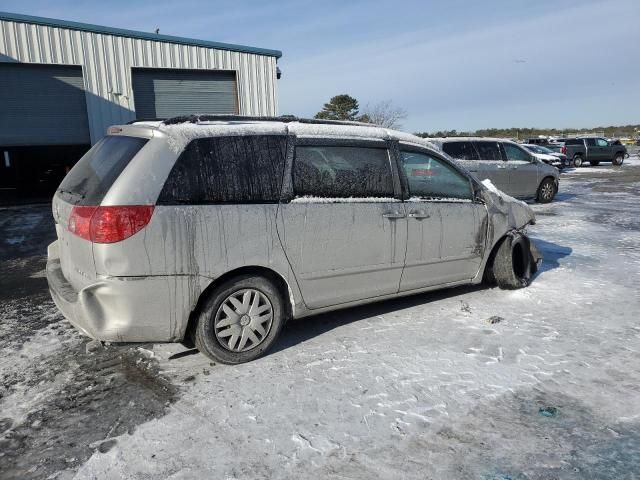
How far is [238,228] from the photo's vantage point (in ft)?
11.3

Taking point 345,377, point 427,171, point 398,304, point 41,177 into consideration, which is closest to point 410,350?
point 345,377

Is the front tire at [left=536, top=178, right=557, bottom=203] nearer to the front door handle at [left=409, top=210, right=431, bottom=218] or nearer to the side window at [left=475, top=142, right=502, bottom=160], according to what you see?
the side window at [left=475, top=142, right=502, bottom=160]

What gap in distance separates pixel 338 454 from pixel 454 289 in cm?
325

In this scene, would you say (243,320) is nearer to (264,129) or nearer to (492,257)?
(264,129)

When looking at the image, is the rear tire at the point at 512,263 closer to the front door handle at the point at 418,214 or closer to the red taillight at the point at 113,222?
the front door handle at the point at 418,214

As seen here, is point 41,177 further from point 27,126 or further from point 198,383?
point 198,383

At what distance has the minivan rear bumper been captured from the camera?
10.4 feet

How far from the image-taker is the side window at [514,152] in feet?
41.7

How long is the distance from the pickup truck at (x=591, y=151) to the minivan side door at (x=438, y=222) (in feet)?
92.0

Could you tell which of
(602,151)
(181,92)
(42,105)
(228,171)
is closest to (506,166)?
(181,92)

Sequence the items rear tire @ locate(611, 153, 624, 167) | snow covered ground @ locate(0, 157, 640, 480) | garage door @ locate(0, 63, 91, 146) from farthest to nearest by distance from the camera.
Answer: rear tire @ locate(611, 153, 624, 167)
garage door @ locate(0, 63, 91, 146)
snow covered ground @ locate(0, 157, 640, 480)

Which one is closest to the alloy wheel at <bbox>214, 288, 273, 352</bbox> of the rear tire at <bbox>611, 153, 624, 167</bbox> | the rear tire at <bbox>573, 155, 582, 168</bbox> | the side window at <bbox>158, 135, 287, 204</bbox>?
the side window at <bbox>158, 135, 287, 204</bbox>

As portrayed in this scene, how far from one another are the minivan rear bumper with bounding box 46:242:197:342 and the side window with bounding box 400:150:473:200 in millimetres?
2203

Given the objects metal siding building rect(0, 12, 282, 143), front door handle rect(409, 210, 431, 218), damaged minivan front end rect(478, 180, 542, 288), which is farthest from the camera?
metal siding building rect(0, 12, 282, 143)
